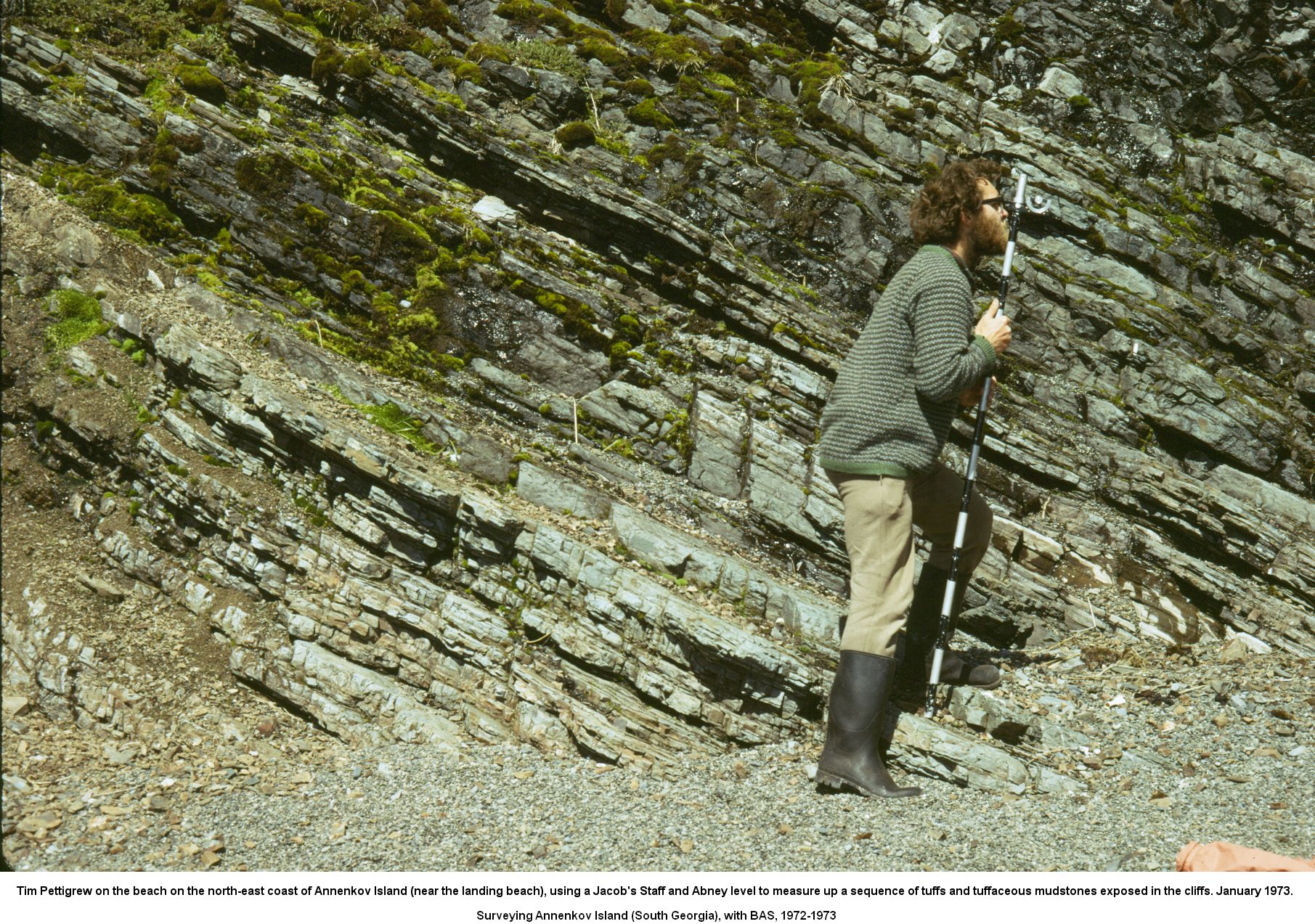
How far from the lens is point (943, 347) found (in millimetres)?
6324

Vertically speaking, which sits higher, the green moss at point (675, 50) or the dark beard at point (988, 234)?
the green moss at point (675, 50)

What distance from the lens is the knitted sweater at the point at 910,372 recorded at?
636cm

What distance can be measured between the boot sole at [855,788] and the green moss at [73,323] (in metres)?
8.73

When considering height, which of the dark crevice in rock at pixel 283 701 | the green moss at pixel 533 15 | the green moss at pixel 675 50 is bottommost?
the dark crevice in rock at pixel 283 701

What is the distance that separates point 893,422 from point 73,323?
873 centimetres

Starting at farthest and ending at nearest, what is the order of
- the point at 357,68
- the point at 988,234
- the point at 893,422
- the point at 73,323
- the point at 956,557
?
the point at 357,68
the point at 73,323
the point at 956,557
the point at 988,234
the point at 893,422

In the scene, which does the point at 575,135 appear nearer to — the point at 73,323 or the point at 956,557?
the point at 73,323

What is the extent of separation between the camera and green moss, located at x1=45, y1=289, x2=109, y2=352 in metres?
9.34

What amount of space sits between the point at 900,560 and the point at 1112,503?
4.98m

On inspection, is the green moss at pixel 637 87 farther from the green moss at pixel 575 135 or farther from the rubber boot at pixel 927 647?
the rubber boot at pixel 927 647

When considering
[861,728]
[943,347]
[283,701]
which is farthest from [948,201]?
[283,701]

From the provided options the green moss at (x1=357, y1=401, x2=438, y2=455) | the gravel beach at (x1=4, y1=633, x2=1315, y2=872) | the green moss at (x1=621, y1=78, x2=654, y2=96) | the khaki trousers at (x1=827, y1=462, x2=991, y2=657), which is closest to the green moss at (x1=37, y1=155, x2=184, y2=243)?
the green moss at (x1=357, y1=401, x2=438, y2=455)

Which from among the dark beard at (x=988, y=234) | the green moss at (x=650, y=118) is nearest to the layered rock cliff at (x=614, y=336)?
the green moss at (x=650, y=118)
